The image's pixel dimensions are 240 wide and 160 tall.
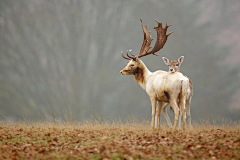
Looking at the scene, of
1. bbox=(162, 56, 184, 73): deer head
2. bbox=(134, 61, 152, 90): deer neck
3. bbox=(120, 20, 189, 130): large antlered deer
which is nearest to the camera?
bbox=(120, 20, 189, 130): large antlered deer

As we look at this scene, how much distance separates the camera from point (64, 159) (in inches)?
188

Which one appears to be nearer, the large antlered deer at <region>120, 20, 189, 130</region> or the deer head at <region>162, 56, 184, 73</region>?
the large antlered deer at <region>120, 20, 189, 130</region>

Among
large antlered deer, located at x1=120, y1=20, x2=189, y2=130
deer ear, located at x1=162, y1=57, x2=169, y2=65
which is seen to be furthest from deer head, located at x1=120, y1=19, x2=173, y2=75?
deer ear, located at x1=162, y1=57, x2=169, y2=65

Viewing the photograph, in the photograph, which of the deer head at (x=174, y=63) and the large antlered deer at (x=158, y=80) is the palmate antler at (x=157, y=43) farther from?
the deer head at (x=174, y=63)

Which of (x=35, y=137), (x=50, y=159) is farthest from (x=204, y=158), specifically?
(x=35, y=137)

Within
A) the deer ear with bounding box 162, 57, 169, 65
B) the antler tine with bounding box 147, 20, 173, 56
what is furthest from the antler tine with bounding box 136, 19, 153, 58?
the deer ear with bounding box 162, 57, 169, 65

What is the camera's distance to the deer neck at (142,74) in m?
9.69

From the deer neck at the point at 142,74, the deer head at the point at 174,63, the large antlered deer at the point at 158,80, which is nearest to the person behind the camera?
the large antlered deer at the point at 158,80

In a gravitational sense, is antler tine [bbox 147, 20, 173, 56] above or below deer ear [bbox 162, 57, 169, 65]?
above

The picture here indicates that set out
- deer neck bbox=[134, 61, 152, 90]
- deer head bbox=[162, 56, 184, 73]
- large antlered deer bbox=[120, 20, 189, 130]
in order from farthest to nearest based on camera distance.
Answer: deer neck bbox=[134, 61, 152, 90], deer head bbox=[162, 56, 184, 73], large antlered deer bbox=[120, 20, 189, 130]

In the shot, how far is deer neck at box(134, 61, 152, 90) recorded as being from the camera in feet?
31.8

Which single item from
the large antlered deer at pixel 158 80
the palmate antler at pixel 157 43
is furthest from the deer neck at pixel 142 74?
the palmate antler at pixel 157 43

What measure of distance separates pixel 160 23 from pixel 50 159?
7.07m

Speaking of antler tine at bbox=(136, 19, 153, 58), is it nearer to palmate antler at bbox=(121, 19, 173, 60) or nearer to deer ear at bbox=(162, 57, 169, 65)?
palmate antler at bbox=(121, 19, 173, 60)
